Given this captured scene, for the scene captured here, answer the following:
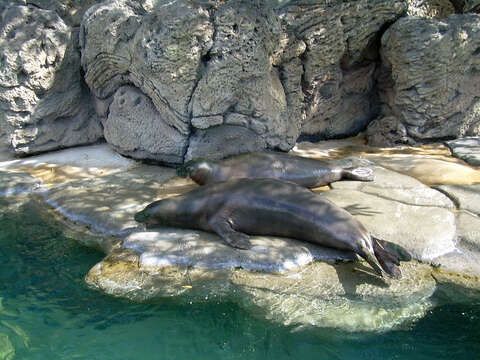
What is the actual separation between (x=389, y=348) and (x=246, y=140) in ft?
13.0

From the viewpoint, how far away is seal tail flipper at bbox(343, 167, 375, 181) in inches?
211

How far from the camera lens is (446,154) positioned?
6715mm

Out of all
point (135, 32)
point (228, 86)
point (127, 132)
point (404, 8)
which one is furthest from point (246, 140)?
point (404, 8)

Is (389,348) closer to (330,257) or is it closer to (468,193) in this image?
(330,257)

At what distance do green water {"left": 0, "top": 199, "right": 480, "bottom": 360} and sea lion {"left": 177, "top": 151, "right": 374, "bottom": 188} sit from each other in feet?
7.58

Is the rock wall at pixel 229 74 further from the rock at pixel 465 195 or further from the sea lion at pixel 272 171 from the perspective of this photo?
the rock at pixel 465 195

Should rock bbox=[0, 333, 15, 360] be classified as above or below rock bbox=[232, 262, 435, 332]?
below

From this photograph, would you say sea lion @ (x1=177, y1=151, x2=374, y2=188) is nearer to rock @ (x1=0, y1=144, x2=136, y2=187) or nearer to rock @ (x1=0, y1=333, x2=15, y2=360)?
rock @ (x1=0, y1=144, x2=136, y2=187)

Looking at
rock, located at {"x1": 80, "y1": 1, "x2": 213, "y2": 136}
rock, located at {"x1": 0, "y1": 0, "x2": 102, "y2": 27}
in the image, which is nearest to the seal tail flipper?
rock, located at {"x1": 80, "y1": 1, "x2": 213, "y2": 136}

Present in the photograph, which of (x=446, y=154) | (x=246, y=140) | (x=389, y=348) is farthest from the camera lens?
(x=446, y=154)

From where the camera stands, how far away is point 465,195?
459 centimetres

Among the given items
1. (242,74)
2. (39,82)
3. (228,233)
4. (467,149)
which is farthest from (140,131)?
(467,149)

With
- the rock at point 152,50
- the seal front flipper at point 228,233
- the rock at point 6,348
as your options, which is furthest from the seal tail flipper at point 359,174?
the rock at point 6,348

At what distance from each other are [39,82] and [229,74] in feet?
11.1
